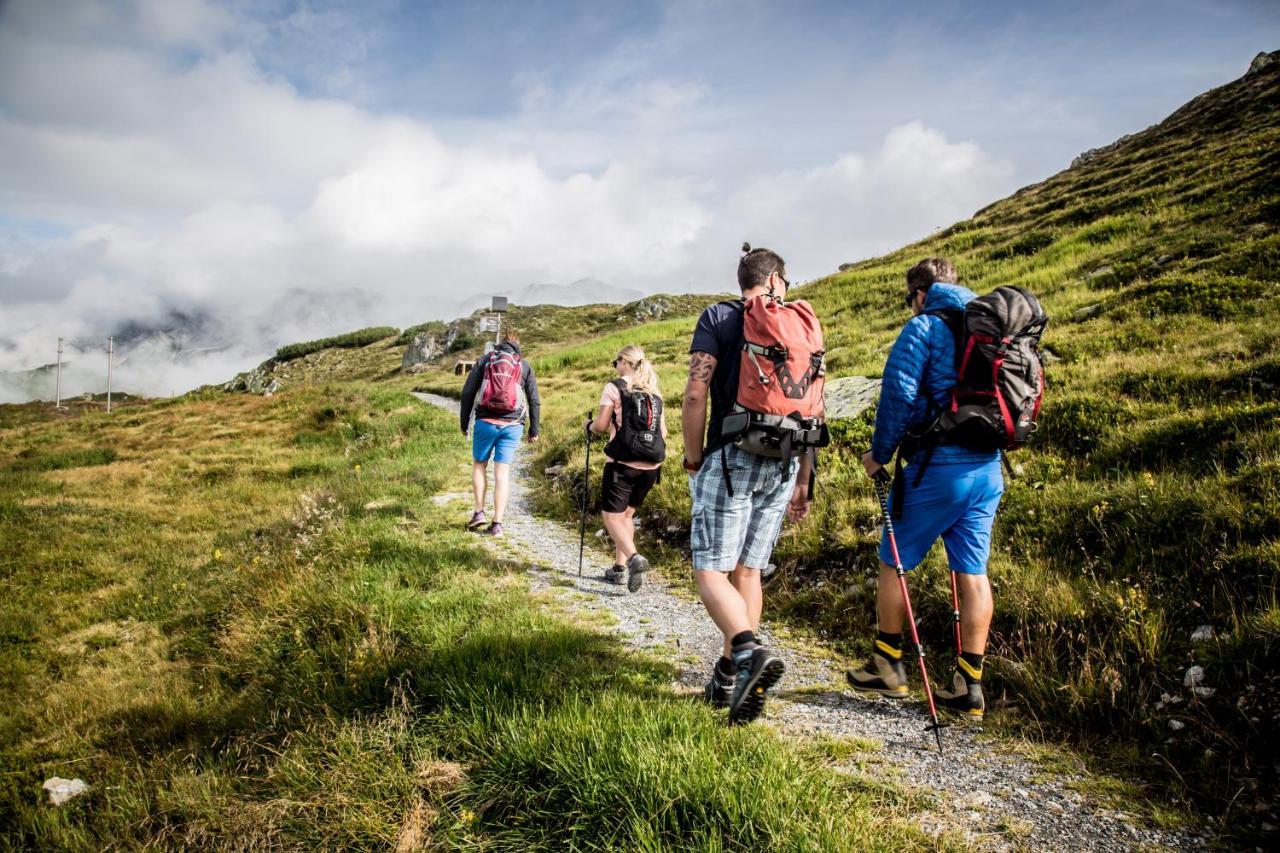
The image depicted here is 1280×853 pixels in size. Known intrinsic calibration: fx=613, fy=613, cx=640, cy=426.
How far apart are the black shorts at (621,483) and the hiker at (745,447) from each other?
2923 millimetres

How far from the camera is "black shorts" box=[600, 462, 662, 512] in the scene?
22.1 feet

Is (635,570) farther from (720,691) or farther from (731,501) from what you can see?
(731,501)

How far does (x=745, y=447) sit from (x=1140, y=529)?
3.54m

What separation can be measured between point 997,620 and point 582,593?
383cm

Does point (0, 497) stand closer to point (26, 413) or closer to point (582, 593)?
point (582, 593)

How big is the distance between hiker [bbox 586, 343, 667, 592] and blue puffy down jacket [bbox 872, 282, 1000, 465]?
2.94m

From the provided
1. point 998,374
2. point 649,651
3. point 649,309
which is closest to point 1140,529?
point 998,374

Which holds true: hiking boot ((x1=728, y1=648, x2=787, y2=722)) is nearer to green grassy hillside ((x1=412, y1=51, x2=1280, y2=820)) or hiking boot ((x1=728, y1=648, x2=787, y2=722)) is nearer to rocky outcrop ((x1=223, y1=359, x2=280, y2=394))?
green grassy hillside ((x1=412, y1=51, x2=1280, y2=820))

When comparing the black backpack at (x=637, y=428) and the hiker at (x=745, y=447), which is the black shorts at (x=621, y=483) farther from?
the hiker at (x=745, y=447)

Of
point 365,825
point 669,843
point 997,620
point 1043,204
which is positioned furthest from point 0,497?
point 1043,204

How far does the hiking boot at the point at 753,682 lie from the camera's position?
3.24 m

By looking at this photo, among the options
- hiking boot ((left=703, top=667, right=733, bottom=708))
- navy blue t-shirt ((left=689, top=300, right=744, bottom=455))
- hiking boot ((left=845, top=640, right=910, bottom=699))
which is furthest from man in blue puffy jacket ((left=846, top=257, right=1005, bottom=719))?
hiking boot ((left=703, top=667, right=733, bottom=708))

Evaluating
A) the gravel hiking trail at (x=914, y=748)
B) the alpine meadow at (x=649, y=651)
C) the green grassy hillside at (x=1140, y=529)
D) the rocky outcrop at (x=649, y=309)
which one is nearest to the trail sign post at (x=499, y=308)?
the green grassy hillside at (x=1140, y=529)

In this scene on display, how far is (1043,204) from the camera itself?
1121 inches
